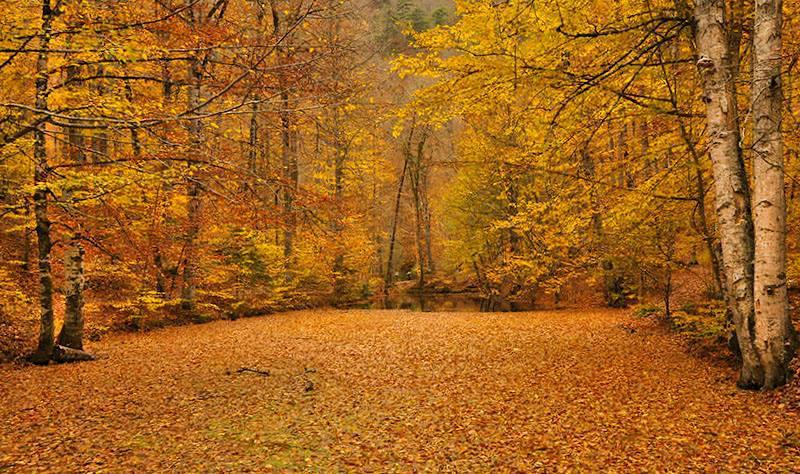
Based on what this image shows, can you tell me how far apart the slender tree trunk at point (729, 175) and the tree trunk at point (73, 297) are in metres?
10.5

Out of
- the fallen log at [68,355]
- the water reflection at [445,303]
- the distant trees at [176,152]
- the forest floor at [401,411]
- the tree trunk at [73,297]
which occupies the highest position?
the distant trees at [176,152]

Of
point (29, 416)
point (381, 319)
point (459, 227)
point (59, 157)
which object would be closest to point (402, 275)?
point (459, 227)

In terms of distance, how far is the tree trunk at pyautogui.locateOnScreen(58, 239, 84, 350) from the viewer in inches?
324

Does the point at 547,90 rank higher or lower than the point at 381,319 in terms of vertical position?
higher

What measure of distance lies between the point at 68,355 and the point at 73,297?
1.11 m

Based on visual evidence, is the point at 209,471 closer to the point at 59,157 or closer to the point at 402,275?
the point at 59,157

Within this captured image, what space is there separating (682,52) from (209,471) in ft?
32.2

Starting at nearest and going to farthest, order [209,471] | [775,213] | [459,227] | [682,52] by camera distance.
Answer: [209,471], [775,213], [682,52], [459,227]

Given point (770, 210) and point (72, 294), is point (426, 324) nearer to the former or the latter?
point (72, 294)

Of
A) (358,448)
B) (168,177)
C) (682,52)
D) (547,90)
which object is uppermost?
(682,52)

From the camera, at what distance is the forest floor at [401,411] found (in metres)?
4.05

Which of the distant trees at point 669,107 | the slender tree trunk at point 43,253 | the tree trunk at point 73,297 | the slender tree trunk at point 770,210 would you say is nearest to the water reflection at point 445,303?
the distant trees at point 669,107

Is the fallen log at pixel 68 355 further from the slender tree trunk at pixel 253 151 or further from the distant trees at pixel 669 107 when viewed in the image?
the distant trees at pixel 669 107

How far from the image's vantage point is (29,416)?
5176 millimetres
